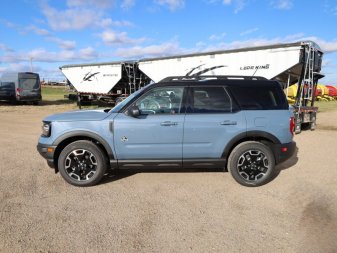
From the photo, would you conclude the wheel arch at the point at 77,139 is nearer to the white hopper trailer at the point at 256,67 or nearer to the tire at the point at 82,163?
the tire at the point at 82,163

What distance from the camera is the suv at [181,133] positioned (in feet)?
16.9

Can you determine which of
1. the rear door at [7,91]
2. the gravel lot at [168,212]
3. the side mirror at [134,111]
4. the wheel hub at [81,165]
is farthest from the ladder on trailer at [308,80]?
the rear door at [7,91]

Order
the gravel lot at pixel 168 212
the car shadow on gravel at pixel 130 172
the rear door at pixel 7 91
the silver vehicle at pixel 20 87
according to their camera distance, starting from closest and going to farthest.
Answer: the gravel lot at pixel 168 212
the car shadow on gravel at pixel 130 172
the silver vehicle at pixel 20 87
the rear door at pixel 7 91

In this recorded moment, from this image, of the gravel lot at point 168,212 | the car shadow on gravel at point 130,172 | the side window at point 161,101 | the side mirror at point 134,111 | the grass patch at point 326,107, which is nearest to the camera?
the gravel lot at point 168,212

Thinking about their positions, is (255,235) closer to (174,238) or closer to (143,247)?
(174,238)

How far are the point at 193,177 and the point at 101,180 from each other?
1.66m

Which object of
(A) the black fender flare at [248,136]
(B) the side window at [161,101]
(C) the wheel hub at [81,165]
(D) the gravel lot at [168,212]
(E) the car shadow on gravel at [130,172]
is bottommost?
(D) the gravel lot at [168,212]

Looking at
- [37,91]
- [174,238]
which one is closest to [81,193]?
[174,238]

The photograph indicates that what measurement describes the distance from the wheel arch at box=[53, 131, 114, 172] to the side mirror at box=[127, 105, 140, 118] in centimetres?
64

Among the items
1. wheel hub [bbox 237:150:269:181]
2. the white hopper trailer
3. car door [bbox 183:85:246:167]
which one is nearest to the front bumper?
car door [bbox 183:85:246:167]

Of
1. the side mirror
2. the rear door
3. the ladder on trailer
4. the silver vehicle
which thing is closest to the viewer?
the side mirror

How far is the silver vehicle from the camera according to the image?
22075 millimetres

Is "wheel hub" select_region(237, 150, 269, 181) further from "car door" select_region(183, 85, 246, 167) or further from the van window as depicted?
the van window

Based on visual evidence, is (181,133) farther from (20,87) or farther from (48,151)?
(20,87)
